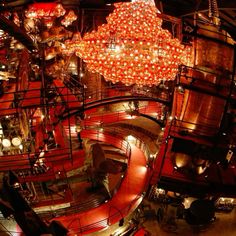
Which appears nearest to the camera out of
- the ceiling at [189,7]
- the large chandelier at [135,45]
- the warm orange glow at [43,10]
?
the large chandelier at [135,45]

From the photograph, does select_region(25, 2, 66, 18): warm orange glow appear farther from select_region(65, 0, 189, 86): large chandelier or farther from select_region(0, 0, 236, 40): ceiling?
select_region(65, 0, 189, 86): large chandelier

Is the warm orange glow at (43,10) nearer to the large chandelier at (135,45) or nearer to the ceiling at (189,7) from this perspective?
the ceiling at (189,7)

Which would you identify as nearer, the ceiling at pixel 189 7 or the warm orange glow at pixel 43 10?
the ceiling at pixel 189 7

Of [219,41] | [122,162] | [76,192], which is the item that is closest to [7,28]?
[219,41]

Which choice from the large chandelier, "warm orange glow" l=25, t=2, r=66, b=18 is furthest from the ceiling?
the large chandelier

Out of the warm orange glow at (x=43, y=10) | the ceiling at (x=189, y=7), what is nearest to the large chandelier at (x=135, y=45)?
the ceiling at (x=189, y=7)

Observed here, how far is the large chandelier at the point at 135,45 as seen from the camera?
4324 mm

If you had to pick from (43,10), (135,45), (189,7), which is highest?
(189,7)

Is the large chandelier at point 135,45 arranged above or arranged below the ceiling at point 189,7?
below

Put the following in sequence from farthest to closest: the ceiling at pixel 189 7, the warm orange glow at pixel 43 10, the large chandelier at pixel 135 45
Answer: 1. the warm orange glow at pixel 43 10
2. the ceiling at pixel 189 7
3. the large chandelier at pixel 135 45

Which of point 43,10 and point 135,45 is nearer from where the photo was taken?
point 135,45

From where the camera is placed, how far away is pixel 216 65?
6.00 m

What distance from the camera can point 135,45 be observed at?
14.0 feet

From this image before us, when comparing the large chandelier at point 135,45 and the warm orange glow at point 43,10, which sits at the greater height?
the warm orange glow at point 43,10
